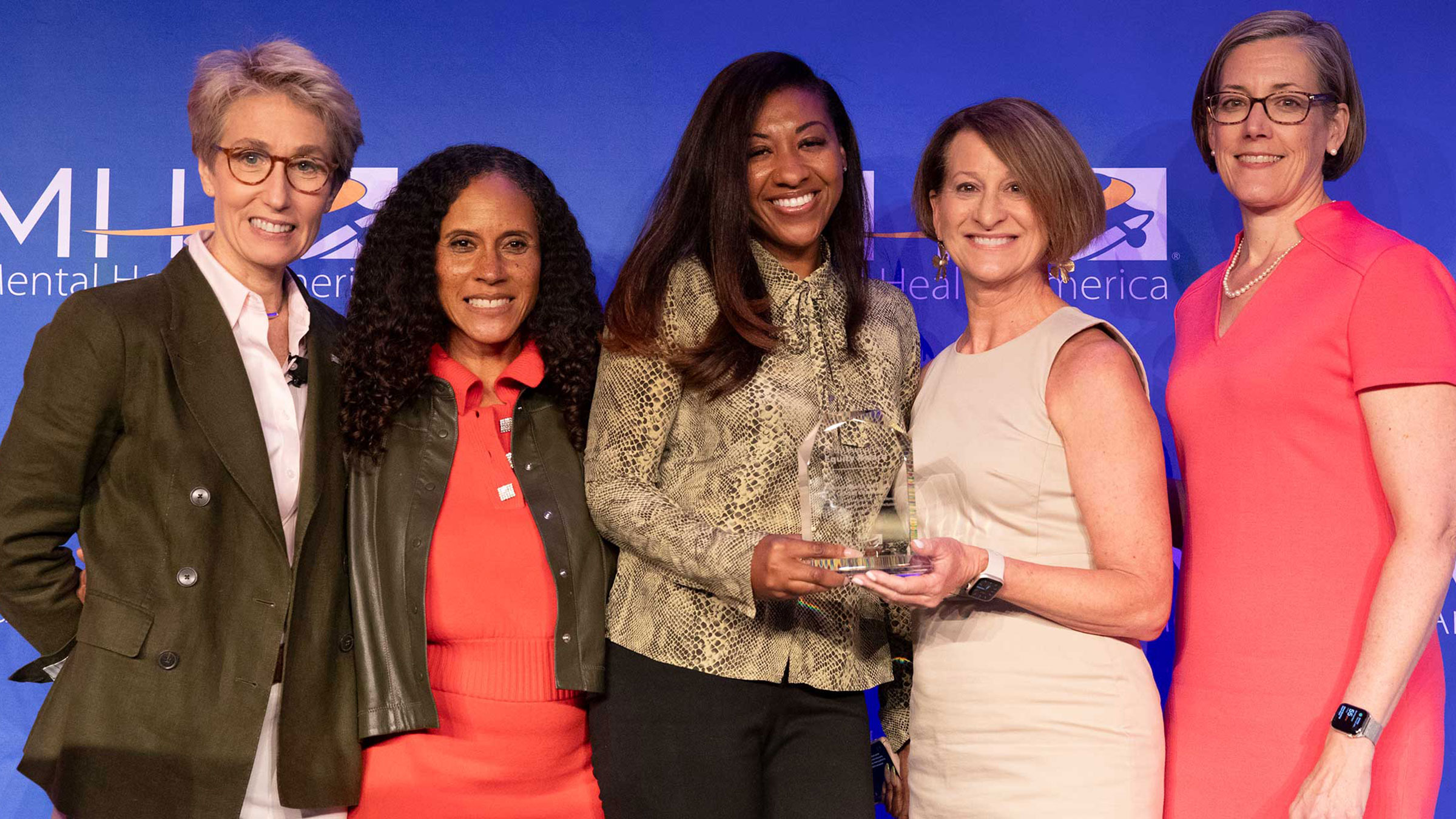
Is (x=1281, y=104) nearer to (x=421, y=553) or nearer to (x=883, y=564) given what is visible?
(x=883, y=564)

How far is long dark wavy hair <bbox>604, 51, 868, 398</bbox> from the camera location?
2.36 m

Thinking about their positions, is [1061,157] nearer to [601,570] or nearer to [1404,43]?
[601,570]

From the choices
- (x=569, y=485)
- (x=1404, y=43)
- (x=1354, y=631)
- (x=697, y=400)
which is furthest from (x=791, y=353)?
(x=1404, y=43)

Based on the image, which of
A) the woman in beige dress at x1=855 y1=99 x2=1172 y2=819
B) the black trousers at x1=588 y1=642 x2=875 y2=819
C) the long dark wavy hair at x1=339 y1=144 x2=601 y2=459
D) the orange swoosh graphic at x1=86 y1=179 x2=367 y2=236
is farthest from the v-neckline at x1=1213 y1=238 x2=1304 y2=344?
the orange swoosh graphic at x1=86 y1=179 x2=367 y2=236

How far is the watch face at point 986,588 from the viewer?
2.10 m

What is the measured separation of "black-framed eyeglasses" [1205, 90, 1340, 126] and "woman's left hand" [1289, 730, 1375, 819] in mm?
1249

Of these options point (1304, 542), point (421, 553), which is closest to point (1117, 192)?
point (1304, 542)

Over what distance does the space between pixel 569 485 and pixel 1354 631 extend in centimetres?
157

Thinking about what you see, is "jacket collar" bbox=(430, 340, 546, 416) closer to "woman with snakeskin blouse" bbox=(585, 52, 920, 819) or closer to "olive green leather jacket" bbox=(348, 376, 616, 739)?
"olive green leather jacket" bbox=(348, 376, 616, 739)

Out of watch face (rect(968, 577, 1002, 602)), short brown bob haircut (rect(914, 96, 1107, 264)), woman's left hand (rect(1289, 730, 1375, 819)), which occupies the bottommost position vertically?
Answer: woman's left hand (rect(1289, 730, 1375, 819))

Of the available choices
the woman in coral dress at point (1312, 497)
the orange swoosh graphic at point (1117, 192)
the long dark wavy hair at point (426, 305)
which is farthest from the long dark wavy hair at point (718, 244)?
the orange swoosh graphic at point (1117, 192)

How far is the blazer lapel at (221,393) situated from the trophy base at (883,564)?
107cm

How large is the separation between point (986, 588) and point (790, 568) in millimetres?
352

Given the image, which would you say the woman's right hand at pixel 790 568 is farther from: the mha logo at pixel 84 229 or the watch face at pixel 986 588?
the mha logo at pixel 84 229
